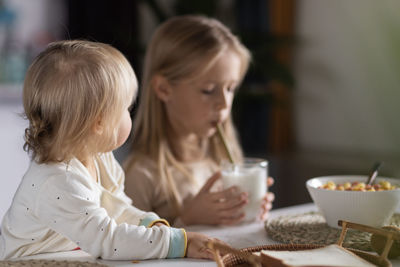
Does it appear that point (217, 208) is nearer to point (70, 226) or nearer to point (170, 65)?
point (70, 226)

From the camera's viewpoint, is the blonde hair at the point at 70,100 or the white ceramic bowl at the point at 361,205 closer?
the blonde hair at the point at 70,100

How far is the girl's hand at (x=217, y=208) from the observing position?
4.12ft

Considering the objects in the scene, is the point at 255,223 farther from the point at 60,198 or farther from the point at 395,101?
the point at 395,101

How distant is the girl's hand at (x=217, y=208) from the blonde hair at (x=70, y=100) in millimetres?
366

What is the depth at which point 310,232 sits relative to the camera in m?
1.12

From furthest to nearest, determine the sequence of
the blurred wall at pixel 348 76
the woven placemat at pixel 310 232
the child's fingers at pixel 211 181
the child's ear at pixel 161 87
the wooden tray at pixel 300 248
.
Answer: the blurred wall at pixel 348 76
the child's ear at pixel 161 87
the child's fingers at pixel 211 181
the woven placemat at pixel 310 232
the wooden tray at pixel 300 248

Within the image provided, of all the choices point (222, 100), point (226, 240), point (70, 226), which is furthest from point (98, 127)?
point (222, 100)

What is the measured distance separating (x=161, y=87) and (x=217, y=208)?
52 cm

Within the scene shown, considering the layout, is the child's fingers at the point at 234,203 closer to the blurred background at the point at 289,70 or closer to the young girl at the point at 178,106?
the young girl at the point at 178,106

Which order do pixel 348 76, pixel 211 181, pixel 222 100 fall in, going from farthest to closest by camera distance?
1. pixel 348 76
2. pixel 222 100
3. pixel 211 181

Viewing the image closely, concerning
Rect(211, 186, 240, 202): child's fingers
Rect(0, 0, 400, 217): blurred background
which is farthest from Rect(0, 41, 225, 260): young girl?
Answer: Rect(0, 0, 400, 217): blurred background

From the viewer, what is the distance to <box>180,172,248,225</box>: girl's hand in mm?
1256

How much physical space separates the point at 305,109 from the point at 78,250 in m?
2.53

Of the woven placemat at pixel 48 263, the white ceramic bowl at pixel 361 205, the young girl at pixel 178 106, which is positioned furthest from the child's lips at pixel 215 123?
the woven placemat at pixel 48 263
